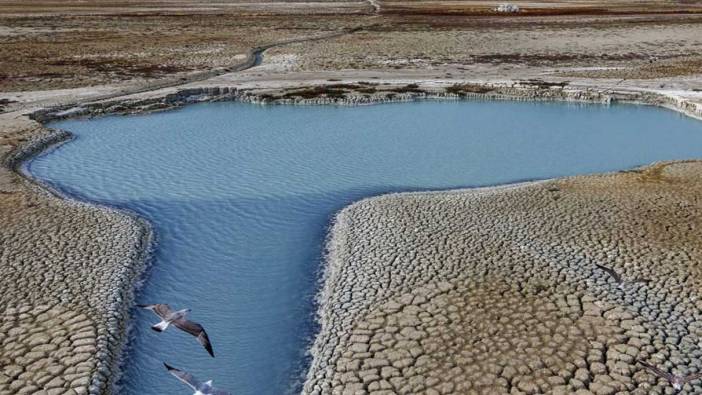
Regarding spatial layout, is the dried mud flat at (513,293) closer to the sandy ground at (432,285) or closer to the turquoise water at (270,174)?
the sandy ground at (432,285)

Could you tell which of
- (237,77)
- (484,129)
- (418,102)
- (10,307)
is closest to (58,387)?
(10,307)

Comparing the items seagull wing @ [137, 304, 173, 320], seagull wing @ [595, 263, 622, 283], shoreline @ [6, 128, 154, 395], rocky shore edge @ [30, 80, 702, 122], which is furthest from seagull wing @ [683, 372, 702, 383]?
rocky shore edge @ [30, 80, 702, 122]

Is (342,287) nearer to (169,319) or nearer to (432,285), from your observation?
(432,285)

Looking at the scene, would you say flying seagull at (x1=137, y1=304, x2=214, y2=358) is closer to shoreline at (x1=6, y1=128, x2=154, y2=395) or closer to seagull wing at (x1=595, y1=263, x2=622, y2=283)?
shoreline at (x1=6, y1=128, x2=154, y2=395)

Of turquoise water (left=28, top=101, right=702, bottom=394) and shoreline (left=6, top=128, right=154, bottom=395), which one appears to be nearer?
shoreline (left=6, top=128, right=154, bottom=395)

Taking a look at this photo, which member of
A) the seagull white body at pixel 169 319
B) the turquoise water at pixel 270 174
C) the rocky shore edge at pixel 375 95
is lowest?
the turquoise water at pixel 270 174

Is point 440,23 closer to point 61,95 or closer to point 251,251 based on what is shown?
point 61,95

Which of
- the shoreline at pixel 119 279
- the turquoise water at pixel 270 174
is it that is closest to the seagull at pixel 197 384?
the turquoise water at pixel 270 174
